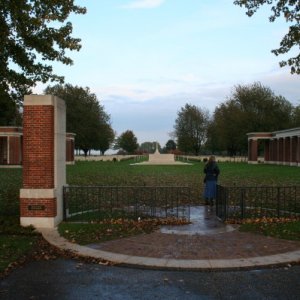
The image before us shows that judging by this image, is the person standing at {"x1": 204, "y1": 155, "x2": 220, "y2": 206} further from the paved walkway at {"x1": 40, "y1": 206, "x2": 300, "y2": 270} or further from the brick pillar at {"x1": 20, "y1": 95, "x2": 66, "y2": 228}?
the brick pillar at {"x1": 20, "y1": 95, "x2": 66, "y2": 228}

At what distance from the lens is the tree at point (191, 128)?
316 feet

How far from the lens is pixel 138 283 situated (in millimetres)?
6844

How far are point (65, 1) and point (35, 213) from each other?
7.33 meters

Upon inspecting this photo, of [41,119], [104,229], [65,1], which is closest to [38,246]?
[104,229]

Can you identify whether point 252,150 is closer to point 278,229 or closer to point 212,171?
point 212,171

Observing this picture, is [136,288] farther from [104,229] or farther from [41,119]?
[41,119]

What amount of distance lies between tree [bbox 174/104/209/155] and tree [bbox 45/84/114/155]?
1773 centimetres

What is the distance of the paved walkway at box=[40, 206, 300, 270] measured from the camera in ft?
25.8

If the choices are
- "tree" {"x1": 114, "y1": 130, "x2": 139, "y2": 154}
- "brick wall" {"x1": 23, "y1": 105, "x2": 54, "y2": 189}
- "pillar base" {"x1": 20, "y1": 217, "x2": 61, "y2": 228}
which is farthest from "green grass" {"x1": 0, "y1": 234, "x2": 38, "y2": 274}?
"tree" {"x1": 114, "y1": 130, "x2": 139, "y2": 154}

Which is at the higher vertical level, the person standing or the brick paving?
the person standing

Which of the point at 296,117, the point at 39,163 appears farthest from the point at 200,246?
the point at 296,117

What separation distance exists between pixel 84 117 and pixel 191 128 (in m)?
27.2

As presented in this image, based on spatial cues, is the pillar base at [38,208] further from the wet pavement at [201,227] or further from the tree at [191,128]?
the tree at [191,128]

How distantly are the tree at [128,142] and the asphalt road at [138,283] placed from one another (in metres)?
125
